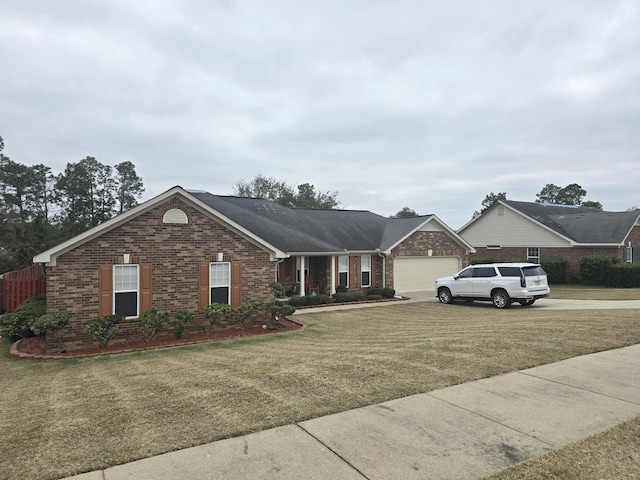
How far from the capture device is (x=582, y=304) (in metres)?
17.5

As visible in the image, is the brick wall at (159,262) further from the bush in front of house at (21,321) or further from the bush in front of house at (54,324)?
the bush in front of house at (21,321)

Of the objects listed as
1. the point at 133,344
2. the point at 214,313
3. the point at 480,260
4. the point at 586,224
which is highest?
the point at 586,224

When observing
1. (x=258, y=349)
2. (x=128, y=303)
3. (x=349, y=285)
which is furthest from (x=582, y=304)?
(x=128, y=303)

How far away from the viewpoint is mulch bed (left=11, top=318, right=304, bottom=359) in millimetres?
10930

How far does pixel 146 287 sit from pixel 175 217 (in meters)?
2.30

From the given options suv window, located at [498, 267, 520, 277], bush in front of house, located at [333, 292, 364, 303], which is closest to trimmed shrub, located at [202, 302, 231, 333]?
bush in front of house, located at [333, 292, 364, 303]

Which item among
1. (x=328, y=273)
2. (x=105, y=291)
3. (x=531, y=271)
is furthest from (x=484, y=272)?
(x=105, y=291)

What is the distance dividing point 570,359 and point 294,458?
5.90 meters

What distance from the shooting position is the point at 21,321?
41.8 feet

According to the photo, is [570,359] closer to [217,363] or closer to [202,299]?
[217,363]

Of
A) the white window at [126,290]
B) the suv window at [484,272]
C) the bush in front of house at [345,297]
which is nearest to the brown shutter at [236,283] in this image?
the white window at [126,290]

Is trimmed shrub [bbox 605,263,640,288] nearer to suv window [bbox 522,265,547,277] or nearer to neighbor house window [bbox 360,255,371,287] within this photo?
suv window [bbox 522,265,547,277]

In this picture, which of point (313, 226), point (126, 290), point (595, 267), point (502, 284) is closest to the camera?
point (126, 290)

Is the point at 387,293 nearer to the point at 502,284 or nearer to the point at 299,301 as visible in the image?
the point at 299,301
